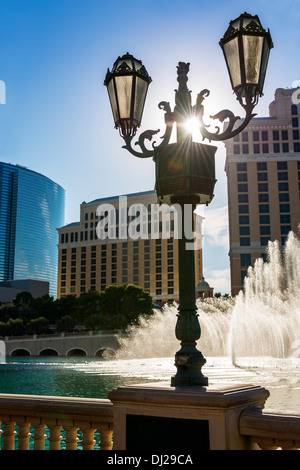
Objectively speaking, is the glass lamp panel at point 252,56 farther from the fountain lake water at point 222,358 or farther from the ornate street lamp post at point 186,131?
the fountain lake water at point 222,358

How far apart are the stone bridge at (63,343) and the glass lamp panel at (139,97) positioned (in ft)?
195

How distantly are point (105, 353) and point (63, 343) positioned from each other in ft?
21.9

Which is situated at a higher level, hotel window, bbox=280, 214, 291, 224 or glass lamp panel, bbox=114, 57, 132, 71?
hotel window, bbox=280, 214, 291, 224

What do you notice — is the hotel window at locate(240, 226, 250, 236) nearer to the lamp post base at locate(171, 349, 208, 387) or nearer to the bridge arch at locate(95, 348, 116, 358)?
the bridge arch at locate(95, 348, 116, 358)

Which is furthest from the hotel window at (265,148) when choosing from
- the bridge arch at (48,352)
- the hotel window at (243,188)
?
the bridge arch at (48,352)

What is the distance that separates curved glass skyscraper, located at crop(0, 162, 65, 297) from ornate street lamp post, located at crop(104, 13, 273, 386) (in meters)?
152

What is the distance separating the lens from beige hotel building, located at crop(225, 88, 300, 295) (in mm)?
82188

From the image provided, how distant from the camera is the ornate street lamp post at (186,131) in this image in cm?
411

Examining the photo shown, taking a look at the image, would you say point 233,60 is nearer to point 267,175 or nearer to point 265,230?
point 265,230

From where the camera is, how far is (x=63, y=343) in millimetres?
65625

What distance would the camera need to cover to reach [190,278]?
13.7ft

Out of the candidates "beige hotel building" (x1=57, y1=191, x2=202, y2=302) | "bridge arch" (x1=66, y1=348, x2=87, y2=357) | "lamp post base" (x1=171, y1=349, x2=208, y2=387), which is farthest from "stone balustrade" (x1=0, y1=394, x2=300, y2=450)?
"beige hotel building" (x1=57, y1=191, x2=202, y2=302)

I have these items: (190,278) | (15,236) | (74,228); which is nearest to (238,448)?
(190,278)
